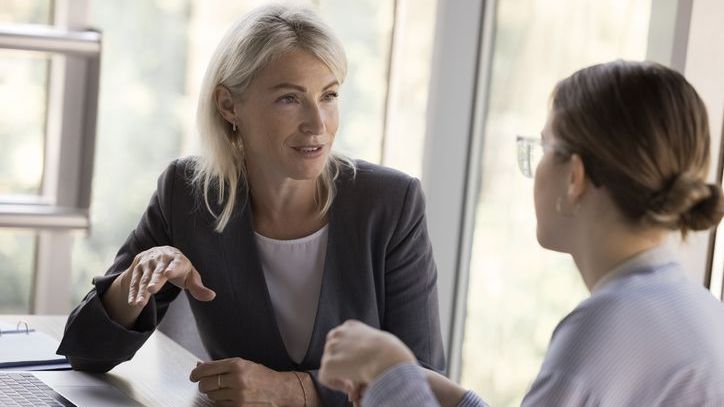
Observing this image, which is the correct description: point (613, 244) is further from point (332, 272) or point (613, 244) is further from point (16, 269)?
point (16, 269)

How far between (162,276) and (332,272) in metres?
0.39

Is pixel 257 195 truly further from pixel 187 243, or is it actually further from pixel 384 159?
pixel 384 159

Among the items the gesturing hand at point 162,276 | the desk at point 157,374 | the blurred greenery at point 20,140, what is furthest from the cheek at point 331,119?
the blurred greenery at point 20,140

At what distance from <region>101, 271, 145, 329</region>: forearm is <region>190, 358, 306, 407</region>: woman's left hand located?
226 mm

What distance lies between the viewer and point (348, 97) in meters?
3.63

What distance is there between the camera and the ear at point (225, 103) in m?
2.21

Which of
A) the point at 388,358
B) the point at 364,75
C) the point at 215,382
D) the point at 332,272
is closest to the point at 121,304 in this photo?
the point at 215,382

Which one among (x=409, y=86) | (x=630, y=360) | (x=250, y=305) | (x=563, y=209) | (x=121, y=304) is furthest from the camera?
(x=409, y=86)

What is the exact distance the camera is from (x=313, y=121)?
2.08m

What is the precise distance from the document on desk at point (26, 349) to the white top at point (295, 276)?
43 cm

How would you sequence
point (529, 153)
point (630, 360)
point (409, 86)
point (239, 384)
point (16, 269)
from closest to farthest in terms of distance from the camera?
point (630, 360), point (529, 153), point (239, 384), point (16, 269), point (409, 86)

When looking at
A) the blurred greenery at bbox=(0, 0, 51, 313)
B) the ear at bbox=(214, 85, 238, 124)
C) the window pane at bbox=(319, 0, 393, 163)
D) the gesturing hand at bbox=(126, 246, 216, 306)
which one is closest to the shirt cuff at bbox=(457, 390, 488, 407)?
the gesturing hand at bbox=(126, 246, 216, 306)

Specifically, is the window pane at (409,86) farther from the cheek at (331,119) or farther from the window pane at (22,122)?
the cheek at (331,119)

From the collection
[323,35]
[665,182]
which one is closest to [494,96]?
[323,35]
